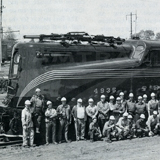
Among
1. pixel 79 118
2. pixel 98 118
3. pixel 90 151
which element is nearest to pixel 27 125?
pixel 79 118

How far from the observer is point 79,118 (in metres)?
10.7

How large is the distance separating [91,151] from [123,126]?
84.3 inches

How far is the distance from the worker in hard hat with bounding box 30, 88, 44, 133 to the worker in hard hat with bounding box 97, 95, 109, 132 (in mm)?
2080

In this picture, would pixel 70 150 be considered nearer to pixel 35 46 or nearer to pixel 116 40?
pixel 35 46

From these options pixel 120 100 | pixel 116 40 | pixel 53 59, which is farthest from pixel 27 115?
pixel 116 40

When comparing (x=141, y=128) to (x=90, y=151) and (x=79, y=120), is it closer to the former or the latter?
(x=79, y=120)

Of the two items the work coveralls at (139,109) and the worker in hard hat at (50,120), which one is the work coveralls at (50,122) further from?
the work coveralls at (139,109)

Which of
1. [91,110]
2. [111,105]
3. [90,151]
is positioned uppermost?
[111,105]

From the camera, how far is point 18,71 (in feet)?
35.2

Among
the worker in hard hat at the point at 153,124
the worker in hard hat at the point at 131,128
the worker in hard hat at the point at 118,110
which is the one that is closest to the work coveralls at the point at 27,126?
the worker in hard hat at the point at 118,110

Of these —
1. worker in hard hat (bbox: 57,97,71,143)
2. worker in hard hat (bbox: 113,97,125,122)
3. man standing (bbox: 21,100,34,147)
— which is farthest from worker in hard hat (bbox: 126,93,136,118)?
man standing (bbox: 21,100,34,147)

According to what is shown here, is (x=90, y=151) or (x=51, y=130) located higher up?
(x=51, y=130)

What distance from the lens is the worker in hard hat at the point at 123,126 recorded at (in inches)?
426

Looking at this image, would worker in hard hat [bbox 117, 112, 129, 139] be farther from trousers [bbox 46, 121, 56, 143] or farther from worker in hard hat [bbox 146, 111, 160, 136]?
trousers [bbox 46, 121, 56, 143]
